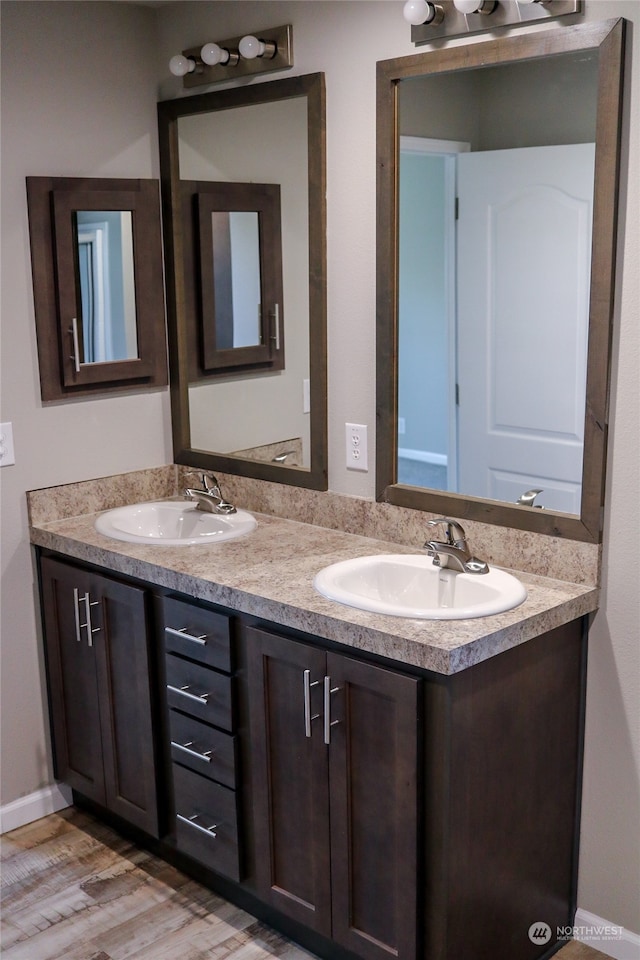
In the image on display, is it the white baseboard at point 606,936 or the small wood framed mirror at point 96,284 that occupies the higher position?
the small wood framed mirror at point 96,284

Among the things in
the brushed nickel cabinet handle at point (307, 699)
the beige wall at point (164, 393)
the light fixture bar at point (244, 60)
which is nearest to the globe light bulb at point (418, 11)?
the beige wall at point (164, 393)

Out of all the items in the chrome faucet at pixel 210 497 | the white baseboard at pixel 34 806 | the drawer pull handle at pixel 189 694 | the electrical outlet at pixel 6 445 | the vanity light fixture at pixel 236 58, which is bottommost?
the white baseboard at pixel 34 806

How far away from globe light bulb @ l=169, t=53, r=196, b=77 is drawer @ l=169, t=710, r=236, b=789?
1790mm

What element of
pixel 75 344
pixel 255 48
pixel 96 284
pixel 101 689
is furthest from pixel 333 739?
pixel 255 48

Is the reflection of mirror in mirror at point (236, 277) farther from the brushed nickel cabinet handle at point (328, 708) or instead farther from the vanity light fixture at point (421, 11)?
the brushed nickel cabinet handle at point (328, 708)

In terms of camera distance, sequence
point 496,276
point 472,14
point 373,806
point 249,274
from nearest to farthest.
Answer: point 373,806 → point 472,14 → point 496,276 → point 249,274

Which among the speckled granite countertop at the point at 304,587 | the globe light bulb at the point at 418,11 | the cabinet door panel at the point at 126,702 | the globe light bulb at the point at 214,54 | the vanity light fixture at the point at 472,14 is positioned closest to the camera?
the speckled granite countertop at the point at 304,587

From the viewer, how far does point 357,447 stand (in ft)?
8.93

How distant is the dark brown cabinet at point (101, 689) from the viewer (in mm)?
2693

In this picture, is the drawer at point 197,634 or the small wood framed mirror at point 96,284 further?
the small wood framed mirror at point 96,284

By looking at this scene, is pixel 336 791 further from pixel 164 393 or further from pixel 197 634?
pixel 164 393

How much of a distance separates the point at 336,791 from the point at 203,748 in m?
0.48

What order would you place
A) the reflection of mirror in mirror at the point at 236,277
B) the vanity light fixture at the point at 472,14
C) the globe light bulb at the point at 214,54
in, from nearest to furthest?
the vanity light fixture at the point at 472,14 → the globe light bulb at the point at 214,54 → the reflection of mirror in mirror at the point at 236,277

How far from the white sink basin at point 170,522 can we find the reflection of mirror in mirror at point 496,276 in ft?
1.75
